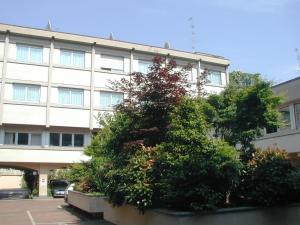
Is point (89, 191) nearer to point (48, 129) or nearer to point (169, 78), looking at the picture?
point (169, 78)

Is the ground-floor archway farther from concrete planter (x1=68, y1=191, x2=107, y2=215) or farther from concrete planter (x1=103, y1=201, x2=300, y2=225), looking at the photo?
concrete planter (x1=103, y1=201, x2=300, y2=225)

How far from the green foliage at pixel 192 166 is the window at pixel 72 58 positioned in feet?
90.6

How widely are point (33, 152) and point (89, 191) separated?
18.5 metres

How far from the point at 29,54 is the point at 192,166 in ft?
98.1

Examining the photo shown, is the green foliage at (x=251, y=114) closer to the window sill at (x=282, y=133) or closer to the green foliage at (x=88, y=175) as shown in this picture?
the window sill at (x=282, y=133)

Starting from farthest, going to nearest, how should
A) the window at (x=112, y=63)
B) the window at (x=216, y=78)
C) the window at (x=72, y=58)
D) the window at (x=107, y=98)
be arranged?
1. the window at (x=216, y=78)
2. the window at (x=112, y=63)
3. the window at (x=107, y=98)
4. the window at (x=72, y=58)

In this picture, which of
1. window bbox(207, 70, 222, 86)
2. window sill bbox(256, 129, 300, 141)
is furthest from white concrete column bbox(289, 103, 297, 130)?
window bbox(207, 70, 222, 86)

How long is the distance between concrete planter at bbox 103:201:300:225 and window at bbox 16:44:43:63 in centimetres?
2753

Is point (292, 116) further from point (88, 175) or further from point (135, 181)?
point (135, 181)

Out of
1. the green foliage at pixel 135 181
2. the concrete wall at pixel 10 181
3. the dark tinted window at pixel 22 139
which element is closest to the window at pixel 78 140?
the dark tinted window at pixel 22 139

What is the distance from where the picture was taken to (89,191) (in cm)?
1983

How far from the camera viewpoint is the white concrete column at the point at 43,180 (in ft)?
123

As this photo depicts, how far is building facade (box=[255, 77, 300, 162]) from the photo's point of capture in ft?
75.7

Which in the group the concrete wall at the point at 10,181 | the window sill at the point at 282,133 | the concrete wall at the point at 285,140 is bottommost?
the concrete wall at the point at 10,181
